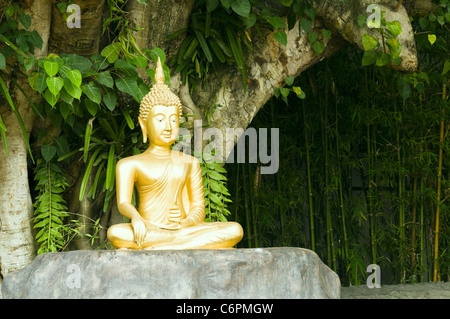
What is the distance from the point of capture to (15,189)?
3.35 meters

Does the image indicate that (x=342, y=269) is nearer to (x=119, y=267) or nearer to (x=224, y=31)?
(x=224, y=31)

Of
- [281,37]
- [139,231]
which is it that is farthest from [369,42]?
[139,231]

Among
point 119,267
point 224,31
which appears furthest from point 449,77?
point 119,267

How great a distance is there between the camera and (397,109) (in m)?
4.94

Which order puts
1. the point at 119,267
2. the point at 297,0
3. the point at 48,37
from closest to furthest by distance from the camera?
the point at 119,267 < the point at 48,37 < the point at 297,0

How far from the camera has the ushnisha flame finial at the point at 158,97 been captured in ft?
10.2

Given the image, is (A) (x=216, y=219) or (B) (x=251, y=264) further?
(A) (x=216, y=219)

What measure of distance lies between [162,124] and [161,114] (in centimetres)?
5

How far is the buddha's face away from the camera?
3113mm

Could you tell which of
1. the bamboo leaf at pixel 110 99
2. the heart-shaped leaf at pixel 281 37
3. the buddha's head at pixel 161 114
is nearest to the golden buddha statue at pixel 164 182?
the buddha's head at pixel 161 114

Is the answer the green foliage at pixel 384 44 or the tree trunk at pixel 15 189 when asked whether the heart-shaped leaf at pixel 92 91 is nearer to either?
the tree trunk at pixel 15 189

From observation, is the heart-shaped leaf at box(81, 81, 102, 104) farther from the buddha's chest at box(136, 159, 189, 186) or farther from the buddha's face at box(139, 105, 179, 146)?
the buddha's chest at box(136, 159, 189, 186)
